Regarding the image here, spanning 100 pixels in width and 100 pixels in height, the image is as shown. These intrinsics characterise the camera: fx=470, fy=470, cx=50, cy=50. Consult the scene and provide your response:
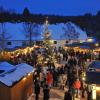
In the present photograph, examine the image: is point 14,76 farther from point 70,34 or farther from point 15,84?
point 70,34

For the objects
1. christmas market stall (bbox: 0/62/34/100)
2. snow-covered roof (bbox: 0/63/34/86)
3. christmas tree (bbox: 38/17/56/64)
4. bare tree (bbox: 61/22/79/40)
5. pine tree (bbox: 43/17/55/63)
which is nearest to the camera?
christmas market stall (bbox: 0/62/34/100)

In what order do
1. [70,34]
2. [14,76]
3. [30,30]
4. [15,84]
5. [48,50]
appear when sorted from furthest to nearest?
[70,34]
[30,30]
[48,50]
[14,76]
[15,84]

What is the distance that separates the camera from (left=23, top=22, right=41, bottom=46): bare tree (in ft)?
260

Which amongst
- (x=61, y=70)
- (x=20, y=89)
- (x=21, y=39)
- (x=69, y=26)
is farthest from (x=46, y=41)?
(x=69, y=26)

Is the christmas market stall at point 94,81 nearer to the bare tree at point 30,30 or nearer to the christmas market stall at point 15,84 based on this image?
the christmas market stall at point 15,84

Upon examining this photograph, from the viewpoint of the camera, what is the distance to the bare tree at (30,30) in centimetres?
7912

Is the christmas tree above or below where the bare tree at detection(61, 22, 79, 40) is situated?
below

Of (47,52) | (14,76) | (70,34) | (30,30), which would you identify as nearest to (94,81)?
(14,76)

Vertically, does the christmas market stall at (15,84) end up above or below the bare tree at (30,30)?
below

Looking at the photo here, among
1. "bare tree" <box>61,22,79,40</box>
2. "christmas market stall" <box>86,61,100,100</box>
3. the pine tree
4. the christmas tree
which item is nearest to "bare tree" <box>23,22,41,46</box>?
"bare tree" <box>61,22,79,40</box>

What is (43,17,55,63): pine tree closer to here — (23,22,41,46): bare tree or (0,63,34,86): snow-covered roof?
(0,63,34,86): snow-covered roof

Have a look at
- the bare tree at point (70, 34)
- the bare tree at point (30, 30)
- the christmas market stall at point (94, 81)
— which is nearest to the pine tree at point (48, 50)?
the christmas market stall at point (94, 81)

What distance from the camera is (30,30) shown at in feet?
262

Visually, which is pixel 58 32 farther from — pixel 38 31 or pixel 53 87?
pixel 53 87
